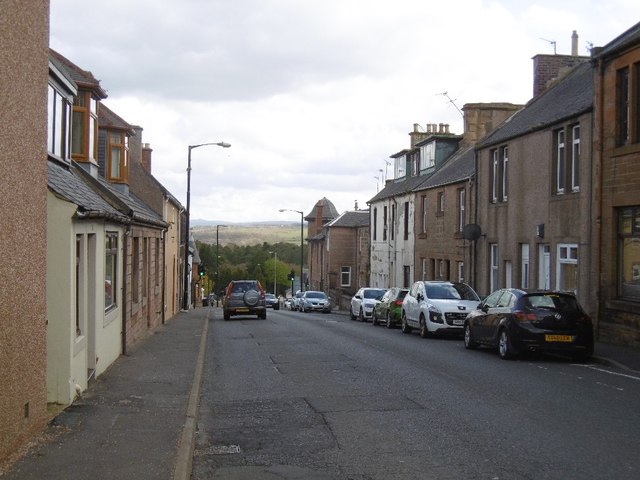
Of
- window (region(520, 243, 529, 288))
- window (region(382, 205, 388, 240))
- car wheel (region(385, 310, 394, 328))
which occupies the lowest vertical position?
car wheel (region(385, 310, 394, 328))

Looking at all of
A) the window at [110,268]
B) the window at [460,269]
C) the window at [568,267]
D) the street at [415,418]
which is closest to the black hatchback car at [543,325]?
the street at [415,418]

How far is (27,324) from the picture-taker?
818cm

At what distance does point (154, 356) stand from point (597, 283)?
35.0 ft

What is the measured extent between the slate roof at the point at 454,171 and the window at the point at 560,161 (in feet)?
24.6

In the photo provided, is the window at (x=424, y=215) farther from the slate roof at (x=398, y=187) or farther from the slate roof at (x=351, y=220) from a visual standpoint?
the slate roof at (x=351, y=220)

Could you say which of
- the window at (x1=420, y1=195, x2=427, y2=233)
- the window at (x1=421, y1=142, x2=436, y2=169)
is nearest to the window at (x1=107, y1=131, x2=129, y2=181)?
the window at (x1=420, y1=195, x2=427, y2=233)

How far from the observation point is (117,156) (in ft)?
80.9

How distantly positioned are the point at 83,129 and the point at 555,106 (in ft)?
47.1

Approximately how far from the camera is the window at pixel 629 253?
736 inches

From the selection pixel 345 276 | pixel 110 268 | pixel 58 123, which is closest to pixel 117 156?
pixel 110 268

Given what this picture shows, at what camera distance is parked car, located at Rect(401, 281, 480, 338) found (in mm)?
22734

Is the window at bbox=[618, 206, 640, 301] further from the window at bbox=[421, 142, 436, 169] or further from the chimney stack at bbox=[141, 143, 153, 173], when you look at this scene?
the chimney stack at bbox=[141, 143, 153, 173]

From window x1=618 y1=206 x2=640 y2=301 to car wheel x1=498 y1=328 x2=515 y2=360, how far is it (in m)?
3.82

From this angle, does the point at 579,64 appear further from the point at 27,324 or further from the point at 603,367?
the point at 27,324
